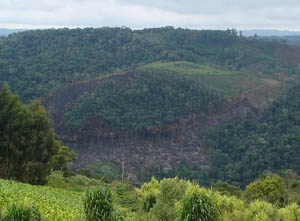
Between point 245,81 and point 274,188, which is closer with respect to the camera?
point 274,188

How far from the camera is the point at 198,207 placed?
9.95 metres

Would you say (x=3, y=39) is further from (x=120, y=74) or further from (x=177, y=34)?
(x=177, y=34)

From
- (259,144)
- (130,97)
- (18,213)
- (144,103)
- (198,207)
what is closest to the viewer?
(18,213)

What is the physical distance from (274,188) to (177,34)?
92.6 meters

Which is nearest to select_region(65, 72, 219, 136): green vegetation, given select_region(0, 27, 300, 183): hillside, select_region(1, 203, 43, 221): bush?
select_region(0, 27, 300, 183): hillside

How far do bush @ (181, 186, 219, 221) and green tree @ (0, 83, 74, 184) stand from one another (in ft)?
41.3

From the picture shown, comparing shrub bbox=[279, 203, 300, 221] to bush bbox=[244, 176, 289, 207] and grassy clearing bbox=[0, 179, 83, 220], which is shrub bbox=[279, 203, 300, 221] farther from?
bush bbox=[244, 176, 289, 207]

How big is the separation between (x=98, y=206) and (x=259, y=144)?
169 feet

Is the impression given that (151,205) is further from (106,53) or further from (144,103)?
(106,53)

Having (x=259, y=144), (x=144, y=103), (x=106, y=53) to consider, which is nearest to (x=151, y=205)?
(x=259, y=144)

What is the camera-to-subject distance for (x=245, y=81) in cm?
7669

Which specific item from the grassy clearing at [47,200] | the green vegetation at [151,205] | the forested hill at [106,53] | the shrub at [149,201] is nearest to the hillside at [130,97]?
the forested hill at [106,53]

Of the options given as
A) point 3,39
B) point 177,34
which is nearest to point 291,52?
point 177,34

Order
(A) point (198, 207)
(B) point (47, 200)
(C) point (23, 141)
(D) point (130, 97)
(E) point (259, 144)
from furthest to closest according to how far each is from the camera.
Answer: (D) point (130, 97), (E) point (259, 144), (C) point (23, 141), (B) point (47, 200), (A) point (198, 207)
